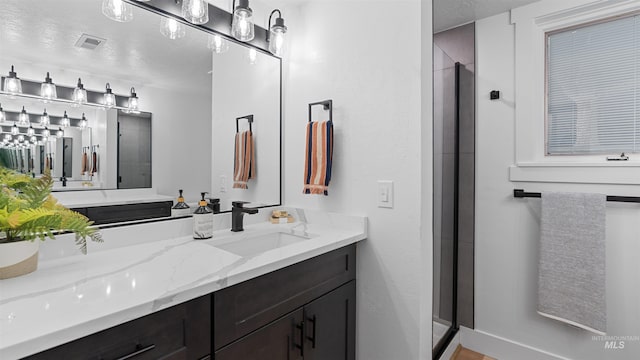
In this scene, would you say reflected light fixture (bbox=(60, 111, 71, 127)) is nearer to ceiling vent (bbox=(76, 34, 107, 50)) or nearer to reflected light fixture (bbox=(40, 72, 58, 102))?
reflected light fixture (bbox=(40, 72, 58, 102))

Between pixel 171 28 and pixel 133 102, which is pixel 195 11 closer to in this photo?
pixel 171 28

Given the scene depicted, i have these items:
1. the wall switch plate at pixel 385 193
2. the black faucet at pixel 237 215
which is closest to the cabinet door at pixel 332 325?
Answer: the wall switch plate at pixel 385 193

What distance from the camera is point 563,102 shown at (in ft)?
6.15

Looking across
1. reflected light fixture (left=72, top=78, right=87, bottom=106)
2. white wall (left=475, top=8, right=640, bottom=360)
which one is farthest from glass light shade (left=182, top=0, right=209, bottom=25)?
white wall (left=475, top=8, right=640, bottom=360)

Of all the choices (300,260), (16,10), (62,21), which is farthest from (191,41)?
(300,260)

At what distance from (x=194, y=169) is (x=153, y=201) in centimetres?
24

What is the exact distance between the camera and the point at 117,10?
1185 mm

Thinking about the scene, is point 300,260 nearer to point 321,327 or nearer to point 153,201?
point 321,327

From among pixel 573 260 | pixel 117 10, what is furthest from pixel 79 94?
pixel 573 260

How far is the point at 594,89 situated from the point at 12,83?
2.74 metres

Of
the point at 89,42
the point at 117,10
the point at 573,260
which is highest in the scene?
the point at 117,10

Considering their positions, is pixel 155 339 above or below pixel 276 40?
below

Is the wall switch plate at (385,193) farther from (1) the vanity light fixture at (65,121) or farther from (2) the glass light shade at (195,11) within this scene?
(1) the vanity light fixture at (65,121)

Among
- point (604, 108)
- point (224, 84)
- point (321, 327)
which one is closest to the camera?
point (321, 327)
